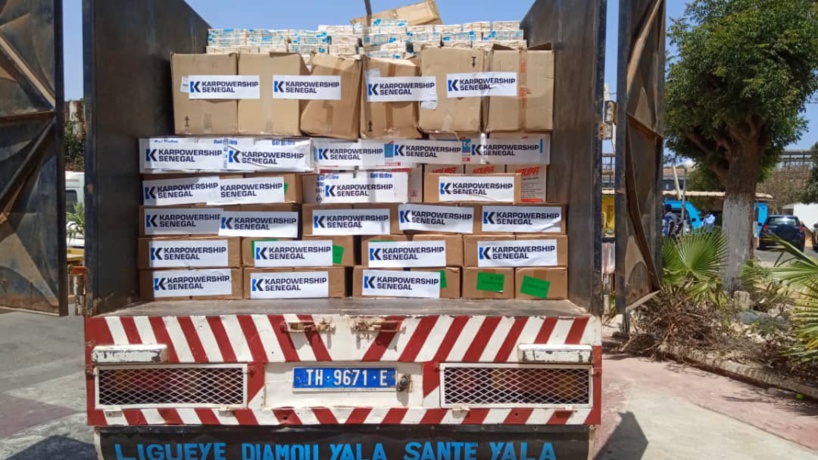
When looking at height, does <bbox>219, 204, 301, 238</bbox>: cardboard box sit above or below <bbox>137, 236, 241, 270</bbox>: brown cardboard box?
above

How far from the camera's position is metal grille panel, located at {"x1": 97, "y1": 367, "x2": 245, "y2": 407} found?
3.04 m

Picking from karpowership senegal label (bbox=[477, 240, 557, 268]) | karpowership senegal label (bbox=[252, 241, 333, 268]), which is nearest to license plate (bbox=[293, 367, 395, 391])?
karpowership senegal label (bbox=[252, 241, 333, 268])

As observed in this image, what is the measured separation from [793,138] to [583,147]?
7924mm

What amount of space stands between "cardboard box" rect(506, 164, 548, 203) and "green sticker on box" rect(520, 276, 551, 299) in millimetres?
580

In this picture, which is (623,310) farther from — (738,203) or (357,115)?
(738,203)

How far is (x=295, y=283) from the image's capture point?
382cm

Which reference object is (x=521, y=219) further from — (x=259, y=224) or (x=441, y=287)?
(x=259, y=224)

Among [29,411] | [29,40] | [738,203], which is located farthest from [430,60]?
[738,203]

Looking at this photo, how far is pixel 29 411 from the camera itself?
5.56 m

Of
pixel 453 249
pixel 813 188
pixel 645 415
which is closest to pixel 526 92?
pixel 453 249

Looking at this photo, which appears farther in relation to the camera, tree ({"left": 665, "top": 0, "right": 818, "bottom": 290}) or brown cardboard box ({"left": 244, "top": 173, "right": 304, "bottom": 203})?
tree ({"left": 665, "top": 0, "right": 818, "bottom": 290})

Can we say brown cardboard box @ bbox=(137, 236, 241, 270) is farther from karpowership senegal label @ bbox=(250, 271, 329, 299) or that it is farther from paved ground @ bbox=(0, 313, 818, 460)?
paved ground @ bbox=(0, 313, 818, 460)

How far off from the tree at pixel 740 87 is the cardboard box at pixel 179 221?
7124mm

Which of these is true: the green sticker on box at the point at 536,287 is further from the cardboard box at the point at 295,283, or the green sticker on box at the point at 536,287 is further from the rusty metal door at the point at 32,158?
the rusty metal door at the point at 32,158
